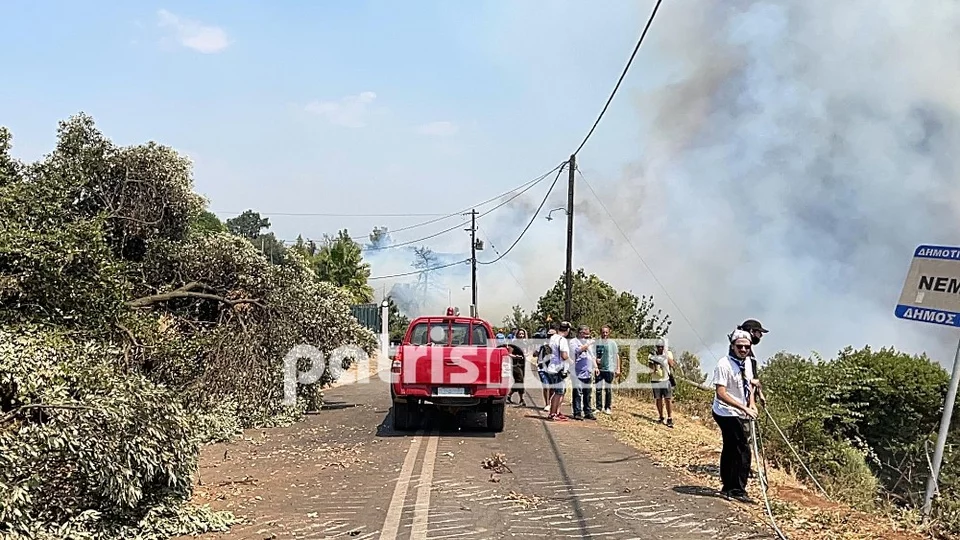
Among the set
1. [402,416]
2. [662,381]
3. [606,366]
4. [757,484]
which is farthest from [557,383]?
[757,484]

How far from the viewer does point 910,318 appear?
834cm

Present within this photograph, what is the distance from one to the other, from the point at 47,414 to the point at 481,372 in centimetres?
672

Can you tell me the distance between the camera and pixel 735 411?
845 centimetres

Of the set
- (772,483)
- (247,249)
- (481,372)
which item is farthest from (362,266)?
(772,483)

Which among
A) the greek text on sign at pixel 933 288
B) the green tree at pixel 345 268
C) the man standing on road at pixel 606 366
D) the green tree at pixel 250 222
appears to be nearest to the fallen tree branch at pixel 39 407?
the greek text on sign at pixel 933 288

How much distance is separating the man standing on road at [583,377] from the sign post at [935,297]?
709cm

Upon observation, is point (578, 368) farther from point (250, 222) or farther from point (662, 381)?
point (250, 222)

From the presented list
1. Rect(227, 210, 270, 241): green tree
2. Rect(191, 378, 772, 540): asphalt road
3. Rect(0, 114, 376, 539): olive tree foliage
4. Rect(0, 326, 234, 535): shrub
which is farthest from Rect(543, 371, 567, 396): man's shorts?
Rect(227, 210, 270, 241): green tree

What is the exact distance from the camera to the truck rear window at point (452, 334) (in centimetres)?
1391

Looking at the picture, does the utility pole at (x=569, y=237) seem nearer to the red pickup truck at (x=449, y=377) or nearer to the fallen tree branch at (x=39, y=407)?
the red pickup truck at (x=449, y=377)

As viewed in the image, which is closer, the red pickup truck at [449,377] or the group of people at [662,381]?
the group of people at [662,381]

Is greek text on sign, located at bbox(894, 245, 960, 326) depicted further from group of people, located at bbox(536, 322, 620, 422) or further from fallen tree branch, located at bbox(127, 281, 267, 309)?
fallen tree branch, located at bbox(127, 281, 267, 309)

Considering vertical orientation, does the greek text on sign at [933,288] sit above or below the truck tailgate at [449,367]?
above

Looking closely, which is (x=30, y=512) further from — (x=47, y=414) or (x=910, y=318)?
(x=910, y=318)
